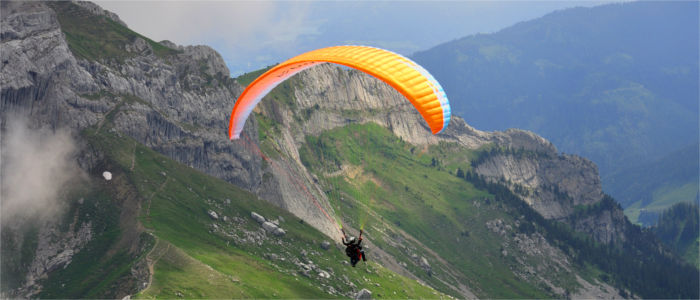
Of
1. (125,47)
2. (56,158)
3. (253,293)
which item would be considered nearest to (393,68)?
(253,293)

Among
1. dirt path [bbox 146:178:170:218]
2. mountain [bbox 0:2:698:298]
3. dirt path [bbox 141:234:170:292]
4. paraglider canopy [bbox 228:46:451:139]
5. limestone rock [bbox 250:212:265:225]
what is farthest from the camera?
limestone rock [bbox 250:212:265:225]

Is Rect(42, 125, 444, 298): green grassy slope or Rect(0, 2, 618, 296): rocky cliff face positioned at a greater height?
Rect(0, 2, 618, 296): rocky cliff face

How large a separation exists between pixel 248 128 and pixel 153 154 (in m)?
41.3

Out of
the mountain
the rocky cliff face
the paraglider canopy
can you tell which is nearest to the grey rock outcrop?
the mountain

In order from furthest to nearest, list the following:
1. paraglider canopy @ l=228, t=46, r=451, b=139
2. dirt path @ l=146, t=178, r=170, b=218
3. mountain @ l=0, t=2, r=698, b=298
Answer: dirt path @ l=146, t=178, r=170, b=218
mountain @ l=0, t=2, r=698, b=298
paraglider canopy @ l=228, t=46, r=451, b=139

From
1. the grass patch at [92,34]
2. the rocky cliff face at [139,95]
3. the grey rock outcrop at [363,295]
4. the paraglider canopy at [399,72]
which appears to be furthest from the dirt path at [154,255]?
the grass patch at [92,34]

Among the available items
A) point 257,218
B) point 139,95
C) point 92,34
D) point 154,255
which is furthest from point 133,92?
point 154,255

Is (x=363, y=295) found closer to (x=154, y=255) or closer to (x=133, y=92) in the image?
(x=154, y=255)

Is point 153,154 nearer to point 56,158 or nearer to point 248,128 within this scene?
point 56,158

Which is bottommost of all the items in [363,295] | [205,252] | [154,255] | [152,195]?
[363,295]

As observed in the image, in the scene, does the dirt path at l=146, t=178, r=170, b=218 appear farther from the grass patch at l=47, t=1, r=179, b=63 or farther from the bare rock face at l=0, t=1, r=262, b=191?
the grass patch at l=47, t=1, r=179, b=63

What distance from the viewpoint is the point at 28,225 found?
103m

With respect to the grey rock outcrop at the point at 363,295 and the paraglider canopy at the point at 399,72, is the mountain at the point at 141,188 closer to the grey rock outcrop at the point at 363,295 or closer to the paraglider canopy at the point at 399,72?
the grey rock outcrop at the point at 363,295

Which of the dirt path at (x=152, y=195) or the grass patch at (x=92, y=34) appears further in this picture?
the grass patch at (x=92, y=34)
